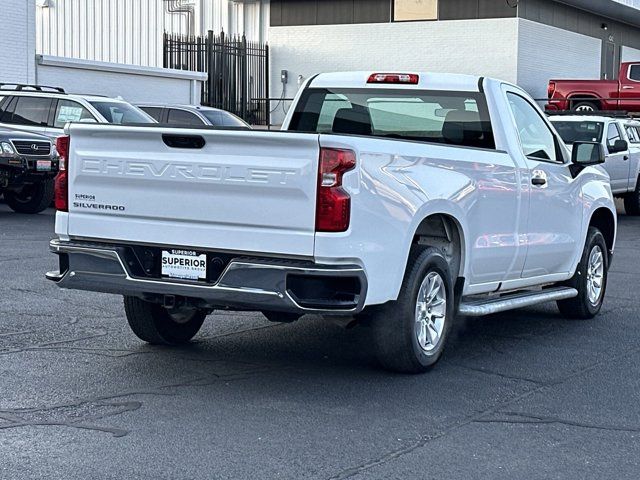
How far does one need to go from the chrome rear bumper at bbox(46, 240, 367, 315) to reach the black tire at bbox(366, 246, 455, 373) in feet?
1.72

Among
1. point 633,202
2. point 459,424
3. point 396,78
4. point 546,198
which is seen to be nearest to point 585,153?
point 546,198

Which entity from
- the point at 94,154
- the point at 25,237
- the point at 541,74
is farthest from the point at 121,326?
the point at 541,74

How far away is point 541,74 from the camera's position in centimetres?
3669

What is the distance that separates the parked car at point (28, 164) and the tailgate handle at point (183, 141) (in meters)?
11.1

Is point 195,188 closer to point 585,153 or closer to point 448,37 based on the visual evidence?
point 585,153

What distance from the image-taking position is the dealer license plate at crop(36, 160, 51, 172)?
17516mm

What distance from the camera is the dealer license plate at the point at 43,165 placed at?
17.5 meters

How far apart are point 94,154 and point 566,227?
402 centimetres

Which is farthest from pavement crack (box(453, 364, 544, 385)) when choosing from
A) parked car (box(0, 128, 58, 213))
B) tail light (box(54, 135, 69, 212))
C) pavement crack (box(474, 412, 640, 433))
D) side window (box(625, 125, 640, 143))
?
side window (box(625, 125, 640, 143))

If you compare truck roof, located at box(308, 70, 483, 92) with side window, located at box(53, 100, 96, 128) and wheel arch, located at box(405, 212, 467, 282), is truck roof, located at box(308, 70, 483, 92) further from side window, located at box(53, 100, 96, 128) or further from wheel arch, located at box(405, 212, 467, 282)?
side window, located at box(53, 100, 96, 128)

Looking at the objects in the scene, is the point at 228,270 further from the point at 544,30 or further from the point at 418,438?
the point at 544,30

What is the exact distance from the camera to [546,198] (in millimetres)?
8875

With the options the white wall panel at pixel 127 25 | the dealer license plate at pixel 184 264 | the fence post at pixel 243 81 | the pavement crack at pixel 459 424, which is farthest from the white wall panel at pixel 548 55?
the dealer license plate at pixel 184 264

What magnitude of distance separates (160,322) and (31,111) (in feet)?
41.1
